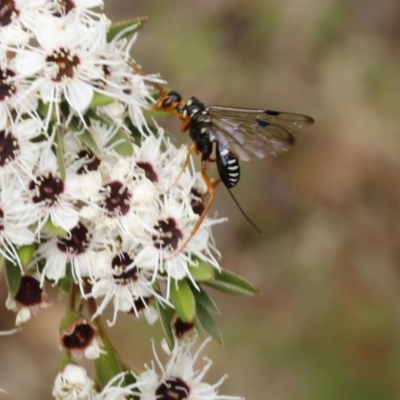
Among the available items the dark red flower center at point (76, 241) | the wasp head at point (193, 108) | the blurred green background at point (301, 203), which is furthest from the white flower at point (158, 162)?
the blurred green background at point (301, 203)

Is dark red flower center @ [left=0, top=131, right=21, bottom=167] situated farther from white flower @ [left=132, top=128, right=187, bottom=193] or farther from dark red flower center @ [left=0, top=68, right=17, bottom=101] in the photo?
white flower @ [left=132, top=128, right=187, bottom=193]

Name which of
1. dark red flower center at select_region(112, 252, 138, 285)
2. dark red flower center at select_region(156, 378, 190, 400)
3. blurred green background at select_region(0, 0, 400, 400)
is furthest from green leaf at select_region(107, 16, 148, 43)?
blurred green background at select_region(0, 0, 400, 400)

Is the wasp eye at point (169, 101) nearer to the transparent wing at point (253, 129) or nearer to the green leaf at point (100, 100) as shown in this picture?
the transparent wing at point (253, 129)

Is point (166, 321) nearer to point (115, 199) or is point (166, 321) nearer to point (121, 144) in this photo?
point (115, 199)

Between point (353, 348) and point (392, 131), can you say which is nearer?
point (353, 348)

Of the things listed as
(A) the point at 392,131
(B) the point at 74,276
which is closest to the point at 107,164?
(B) the point at 74,276

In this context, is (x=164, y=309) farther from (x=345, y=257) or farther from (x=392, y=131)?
(x=392, y=131)
